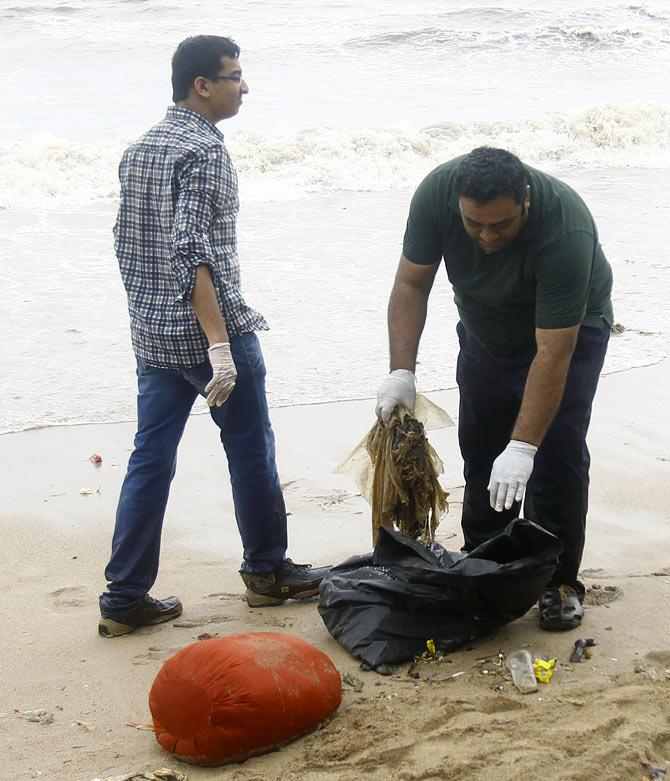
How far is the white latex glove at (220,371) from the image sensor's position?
316cm

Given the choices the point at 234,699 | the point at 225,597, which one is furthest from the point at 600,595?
the point at 234,699

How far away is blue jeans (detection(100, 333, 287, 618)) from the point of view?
133 inches

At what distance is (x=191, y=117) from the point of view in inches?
128

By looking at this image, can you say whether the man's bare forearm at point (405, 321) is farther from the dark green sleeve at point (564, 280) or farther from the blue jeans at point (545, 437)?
the dark green sleeve at point (564, 280)

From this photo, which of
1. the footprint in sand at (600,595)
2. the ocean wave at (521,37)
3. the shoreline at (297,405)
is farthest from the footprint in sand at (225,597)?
the ocean wave at (521,37)

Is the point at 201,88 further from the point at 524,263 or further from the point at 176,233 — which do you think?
the point at 524,263

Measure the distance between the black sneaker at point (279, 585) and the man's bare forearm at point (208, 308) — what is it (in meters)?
0.98

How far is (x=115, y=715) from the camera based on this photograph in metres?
2.87

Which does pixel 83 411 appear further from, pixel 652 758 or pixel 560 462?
pixel 652 758

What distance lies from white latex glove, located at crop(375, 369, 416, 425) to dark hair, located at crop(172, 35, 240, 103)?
1.22 meters

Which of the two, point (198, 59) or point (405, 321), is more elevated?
point (198, 59)

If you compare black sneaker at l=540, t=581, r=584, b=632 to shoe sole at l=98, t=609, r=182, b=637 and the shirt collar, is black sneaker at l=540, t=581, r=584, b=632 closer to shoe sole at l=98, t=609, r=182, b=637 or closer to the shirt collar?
shoe sole at l=98, t=609, r=182, b=637

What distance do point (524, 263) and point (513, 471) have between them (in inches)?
26.2

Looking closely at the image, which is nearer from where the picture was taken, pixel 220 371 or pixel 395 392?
pixel 220 371
